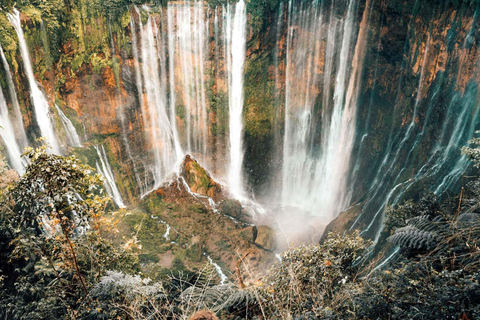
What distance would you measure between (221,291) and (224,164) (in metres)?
11.4

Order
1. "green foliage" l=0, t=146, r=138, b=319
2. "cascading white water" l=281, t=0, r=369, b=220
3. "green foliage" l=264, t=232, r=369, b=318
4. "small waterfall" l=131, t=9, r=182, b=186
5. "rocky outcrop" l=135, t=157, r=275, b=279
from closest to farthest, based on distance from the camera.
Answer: "green foliage" l=0, t=146, r=138, b=319 < "green foliage" l=264, t=232, r=369, b=318 < "rocky outcrop" l=135, t=157, r=275, b=279 < "cascading white water" l=281, t=0, r=369, b=220 < "small waterfall" l=131, t=9, r=182, b=186

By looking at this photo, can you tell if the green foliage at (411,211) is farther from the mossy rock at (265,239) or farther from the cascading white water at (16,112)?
the cascading white water at (16,112)

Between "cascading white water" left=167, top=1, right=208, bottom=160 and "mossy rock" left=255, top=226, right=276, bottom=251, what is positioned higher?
"cascading white water" left=167, top=1, right=208, bottom=160

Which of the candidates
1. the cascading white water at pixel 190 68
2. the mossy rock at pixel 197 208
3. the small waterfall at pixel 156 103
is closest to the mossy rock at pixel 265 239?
the mossy rock at pixel 197 208

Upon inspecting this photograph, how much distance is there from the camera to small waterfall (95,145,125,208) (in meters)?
12.5

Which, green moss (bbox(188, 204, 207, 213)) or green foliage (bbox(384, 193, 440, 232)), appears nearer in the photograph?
green foliage (bbox(384, 193, 440, 232))

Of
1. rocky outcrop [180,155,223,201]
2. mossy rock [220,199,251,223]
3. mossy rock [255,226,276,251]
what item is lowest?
mossy rock [255,226,276,251]

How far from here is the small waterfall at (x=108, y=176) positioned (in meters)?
12.5

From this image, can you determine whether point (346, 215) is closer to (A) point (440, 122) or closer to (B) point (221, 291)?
(A) point (440, 122)

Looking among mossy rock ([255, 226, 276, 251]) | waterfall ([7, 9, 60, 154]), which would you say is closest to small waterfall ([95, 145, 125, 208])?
waterfall ([7, 9, 60, 154])

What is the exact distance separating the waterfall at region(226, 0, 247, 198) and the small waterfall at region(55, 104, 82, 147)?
6.47m

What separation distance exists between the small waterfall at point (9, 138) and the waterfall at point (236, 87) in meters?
8.26

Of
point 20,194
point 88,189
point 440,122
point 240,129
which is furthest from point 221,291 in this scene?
point 240,129

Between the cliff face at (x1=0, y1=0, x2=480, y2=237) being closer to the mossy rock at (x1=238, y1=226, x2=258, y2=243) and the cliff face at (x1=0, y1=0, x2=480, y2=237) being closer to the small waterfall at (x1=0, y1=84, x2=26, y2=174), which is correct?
the small waterfall at (x1=0, y1=84, x2=26, y2=174)
